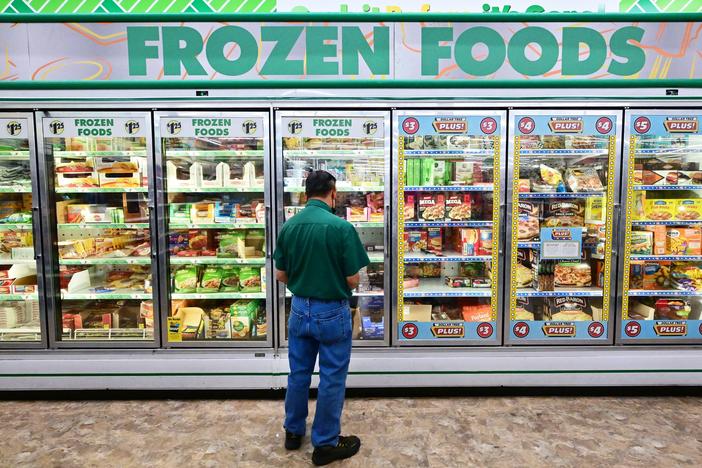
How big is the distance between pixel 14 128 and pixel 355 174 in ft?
9.14

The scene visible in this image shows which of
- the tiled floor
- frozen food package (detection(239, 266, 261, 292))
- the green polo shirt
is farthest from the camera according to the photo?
frozen food package (detection(239, 266, 261, 292))

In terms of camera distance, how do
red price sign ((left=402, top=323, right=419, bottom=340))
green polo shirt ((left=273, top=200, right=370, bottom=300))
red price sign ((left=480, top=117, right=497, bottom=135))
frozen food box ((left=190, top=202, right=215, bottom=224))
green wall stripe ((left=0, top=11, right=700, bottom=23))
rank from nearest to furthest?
green polo shirt ((left=273, top=200, right=370, bottom=300)) < green wall stripe ((left=0, top=11, right=700, bottom=23)) < red price sign ((left=480, top=117, right=497, bottom=135)) < red price sign ((left=402, top=323, right=419, bottom=340)) < frozen food box ((left=190, top=202, right=215, bottom=224))

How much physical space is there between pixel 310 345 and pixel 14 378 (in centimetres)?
268

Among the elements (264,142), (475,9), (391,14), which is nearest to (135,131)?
(264,142)

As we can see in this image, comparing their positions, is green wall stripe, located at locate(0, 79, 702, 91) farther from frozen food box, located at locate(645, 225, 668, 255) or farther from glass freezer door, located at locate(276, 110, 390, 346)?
frozen food box, located at locate(645, 225, 668, 255)

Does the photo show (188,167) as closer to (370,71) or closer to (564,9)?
(370,71)

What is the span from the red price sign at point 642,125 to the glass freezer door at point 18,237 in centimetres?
486

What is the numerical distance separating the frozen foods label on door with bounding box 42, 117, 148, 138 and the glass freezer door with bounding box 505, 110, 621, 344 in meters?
3.03

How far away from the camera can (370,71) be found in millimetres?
3469

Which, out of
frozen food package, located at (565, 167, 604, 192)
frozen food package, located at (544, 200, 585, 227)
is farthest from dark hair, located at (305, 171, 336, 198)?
frozen food package, located at (565, 167, 604, 192)

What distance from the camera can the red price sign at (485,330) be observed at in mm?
3641

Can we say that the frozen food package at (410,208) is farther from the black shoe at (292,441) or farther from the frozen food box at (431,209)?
the black shoe at (292,441)

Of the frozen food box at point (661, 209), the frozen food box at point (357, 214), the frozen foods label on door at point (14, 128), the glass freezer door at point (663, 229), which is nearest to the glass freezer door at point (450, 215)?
the frozen food box at point (357, 214)

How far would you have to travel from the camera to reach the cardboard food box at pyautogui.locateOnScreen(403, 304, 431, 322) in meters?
3.72
